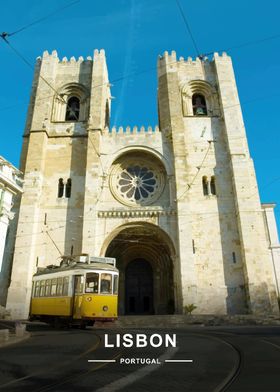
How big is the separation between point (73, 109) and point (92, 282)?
54.8ft

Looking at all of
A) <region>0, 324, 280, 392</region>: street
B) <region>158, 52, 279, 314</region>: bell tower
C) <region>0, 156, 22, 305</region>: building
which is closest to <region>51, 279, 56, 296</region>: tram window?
<region>0, 156, 22, 305</region>: building

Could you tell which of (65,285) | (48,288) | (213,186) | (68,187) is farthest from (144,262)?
(65,285)

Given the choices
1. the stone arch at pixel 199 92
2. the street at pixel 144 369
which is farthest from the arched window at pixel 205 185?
the street at pixel 144 369

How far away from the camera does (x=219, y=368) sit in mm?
4316

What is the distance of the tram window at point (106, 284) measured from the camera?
451 inches

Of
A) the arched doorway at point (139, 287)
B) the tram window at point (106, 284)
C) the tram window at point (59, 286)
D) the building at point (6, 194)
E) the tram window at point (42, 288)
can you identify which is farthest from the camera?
the arched doorway at point (139, 287)

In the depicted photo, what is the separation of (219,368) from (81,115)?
21.8m

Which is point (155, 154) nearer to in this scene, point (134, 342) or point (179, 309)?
point (179, 309)

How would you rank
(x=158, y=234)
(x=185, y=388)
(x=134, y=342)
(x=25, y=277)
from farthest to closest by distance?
(x=158, y=234)
(x=25, y=277)
(x=134, y=342)
(x=185, y=388)

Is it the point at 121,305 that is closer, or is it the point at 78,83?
the point at 121,305

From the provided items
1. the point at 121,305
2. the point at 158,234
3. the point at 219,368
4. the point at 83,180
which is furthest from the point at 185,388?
the point at 121,305

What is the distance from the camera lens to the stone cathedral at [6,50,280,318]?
57.6 ft

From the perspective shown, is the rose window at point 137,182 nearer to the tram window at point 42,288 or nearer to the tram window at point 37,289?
the tram window at point 37,289

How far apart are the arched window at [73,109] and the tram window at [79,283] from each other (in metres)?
15.4
